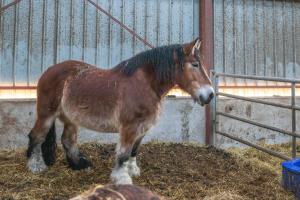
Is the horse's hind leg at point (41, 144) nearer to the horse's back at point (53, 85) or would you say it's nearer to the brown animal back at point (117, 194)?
the horse's back at point (53, 85)

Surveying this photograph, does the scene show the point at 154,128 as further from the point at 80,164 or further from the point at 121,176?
the point at 121,176

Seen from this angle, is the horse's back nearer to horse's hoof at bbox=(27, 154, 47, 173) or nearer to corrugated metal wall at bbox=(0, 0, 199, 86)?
horse's hoof at bbox=(27, 154, 47, 173)

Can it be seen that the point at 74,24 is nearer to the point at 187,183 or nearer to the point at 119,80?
the point at 119,80

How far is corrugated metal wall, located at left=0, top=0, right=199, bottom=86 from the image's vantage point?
20.6 feet

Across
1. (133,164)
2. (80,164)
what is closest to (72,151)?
(80,164)

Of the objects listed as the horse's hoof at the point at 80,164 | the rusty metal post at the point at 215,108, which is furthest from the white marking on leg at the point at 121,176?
the rusty metal post at the point at 215,108

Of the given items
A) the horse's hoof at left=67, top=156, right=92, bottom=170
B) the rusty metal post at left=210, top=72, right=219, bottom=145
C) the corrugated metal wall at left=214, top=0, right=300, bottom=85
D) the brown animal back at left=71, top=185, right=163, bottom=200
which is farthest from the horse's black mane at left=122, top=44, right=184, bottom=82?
the corrugated metal wall at left=214, top=0, right=300, bottom=85

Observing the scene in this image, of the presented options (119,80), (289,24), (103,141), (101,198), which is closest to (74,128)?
(119,80)

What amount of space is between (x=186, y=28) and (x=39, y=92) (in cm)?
355

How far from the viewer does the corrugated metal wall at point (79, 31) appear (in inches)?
247

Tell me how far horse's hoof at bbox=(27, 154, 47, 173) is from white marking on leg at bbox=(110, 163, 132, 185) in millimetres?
1065

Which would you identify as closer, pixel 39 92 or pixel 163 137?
pixel 39 92

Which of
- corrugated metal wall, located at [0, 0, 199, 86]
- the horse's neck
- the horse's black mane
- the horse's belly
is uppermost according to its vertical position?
corrugated metal wall, located at [0, 0, 199, 86]

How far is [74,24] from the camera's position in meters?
6.59
